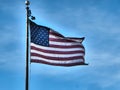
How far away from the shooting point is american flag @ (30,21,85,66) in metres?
30.0

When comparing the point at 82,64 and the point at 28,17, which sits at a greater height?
the point at 28,17

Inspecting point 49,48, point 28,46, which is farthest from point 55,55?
point 28,46

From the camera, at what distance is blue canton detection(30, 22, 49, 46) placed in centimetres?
3025

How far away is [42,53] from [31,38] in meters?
1.21

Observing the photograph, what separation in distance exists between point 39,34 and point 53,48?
1319 millimetres

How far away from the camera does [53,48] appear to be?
31.1 m

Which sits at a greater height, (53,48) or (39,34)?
(39,34)

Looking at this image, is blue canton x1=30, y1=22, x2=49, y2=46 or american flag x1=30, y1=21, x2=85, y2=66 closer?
american flag x1=30, y1=21, x2=85, y2=66

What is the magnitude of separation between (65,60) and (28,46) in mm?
3431

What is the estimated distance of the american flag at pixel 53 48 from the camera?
1183 inches

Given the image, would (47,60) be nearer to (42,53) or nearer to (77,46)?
(42,53)

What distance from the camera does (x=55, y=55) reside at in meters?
30.8

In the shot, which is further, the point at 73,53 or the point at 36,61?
the point at 73,53

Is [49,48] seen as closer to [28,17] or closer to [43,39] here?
[43,39]
